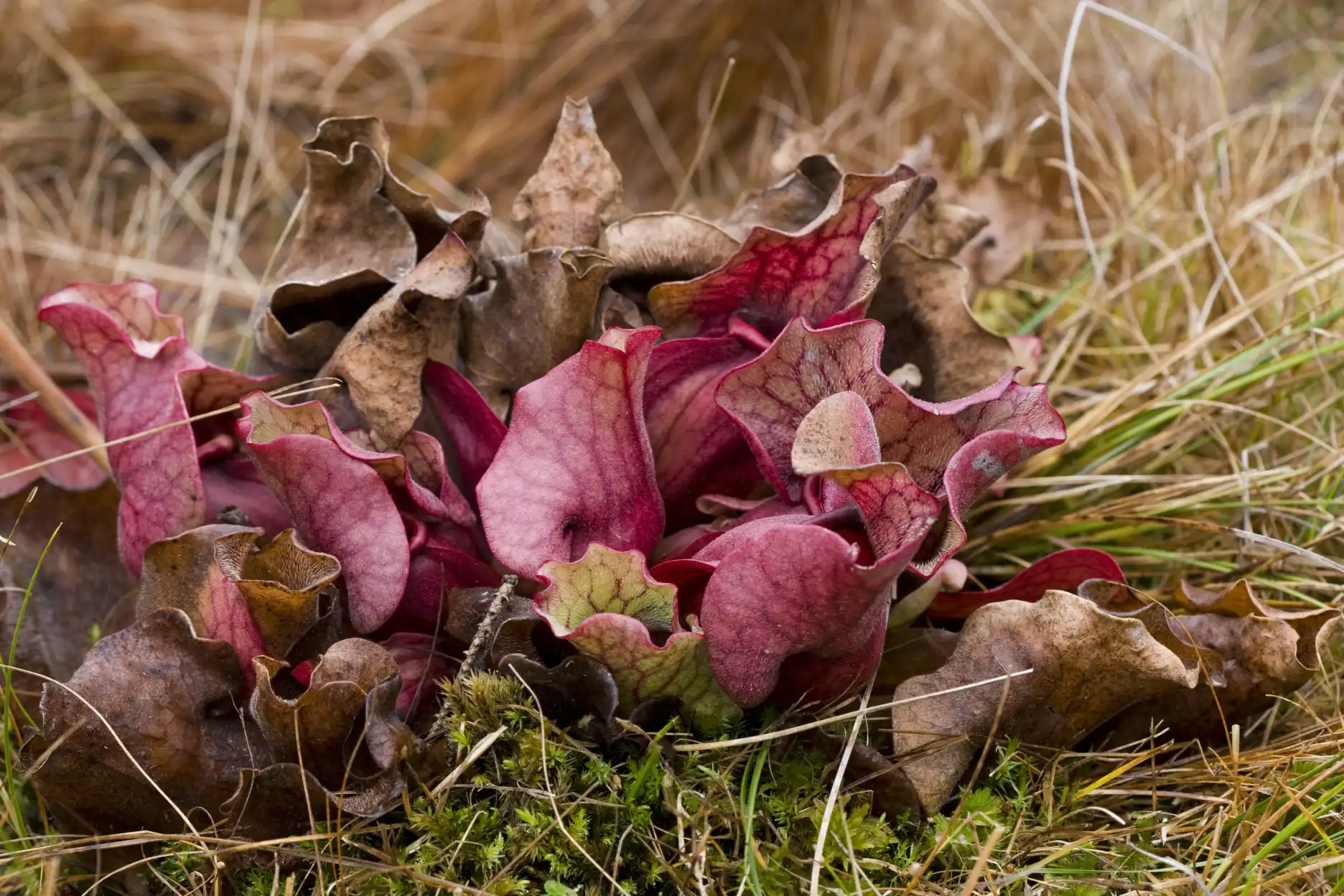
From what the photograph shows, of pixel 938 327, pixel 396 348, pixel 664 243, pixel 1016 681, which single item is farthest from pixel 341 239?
pixel 1016 681

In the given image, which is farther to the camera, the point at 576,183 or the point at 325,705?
the point at 576,183

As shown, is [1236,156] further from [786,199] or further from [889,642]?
[889,642]

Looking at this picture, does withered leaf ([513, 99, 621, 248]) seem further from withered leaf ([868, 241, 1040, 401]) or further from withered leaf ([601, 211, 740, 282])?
withered leaf ([868, 241, 1040, 401])

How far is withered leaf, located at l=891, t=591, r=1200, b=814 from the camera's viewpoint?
3.42ft

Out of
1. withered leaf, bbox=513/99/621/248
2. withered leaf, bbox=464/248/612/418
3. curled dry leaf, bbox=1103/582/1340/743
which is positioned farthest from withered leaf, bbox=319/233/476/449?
curled dry leaf, bbox=1103/582/1340/743

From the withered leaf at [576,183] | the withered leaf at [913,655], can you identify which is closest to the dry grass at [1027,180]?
the withered leaf at [913,655]

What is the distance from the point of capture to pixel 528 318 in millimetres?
1219

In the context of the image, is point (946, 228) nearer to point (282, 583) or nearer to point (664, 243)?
point (664, 243)

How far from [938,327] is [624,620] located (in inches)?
23.9

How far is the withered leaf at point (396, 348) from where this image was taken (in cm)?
114

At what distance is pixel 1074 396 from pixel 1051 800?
0.83 meters

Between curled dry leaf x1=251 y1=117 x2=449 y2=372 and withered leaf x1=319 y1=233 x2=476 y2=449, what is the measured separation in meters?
0.07

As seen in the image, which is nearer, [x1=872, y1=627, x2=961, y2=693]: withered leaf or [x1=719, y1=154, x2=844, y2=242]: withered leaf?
[x1=872, y1=627, x2=961, y2=693]: withered leaf

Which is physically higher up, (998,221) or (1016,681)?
(998,221)
